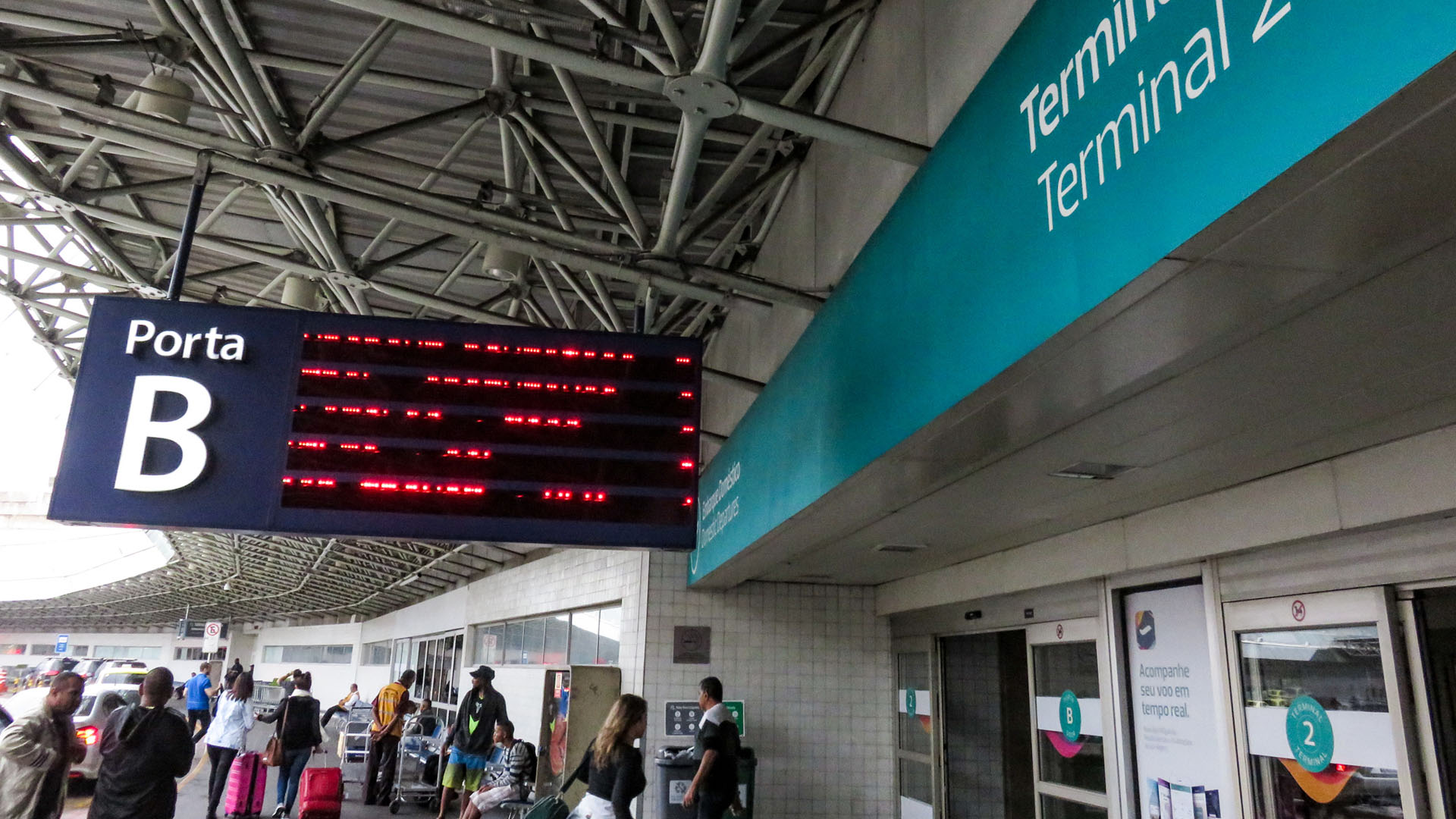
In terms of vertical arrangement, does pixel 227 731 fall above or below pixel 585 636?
below

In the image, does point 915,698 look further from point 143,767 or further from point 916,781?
point 143,767

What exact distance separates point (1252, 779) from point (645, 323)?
442 centimetres

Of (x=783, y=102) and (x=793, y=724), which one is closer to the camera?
(x=783, y=102)

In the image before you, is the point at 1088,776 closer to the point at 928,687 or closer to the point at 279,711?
the point at 928,687

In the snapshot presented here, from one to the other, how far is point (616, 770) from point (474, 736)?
564cm

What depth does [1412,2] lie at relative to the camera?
4.50ft

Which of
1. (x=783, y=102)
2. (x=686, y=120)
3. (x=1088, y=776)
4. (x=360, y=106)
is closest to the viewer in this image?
(x=686, y=120)

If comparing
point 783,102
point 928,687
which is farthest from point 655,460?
point 928,687

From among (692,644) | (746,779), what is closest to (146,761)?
(746,779)

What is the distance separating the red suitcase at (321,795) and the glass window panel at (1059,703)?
7107 mm

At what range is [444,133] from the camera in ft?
23.1

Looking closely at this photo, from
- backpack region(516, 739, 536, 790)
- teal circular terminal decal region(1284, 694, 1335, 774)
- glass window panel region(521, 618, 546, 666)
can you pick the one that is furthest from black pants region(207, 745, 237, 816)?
teal circular terminal decal region(1284, 694, 1335, 774)

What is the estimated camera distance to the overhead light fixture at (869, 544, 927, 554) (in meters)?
6.93

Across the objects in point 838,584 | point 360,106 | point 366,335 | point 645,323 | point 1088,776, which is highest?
point 360,106
